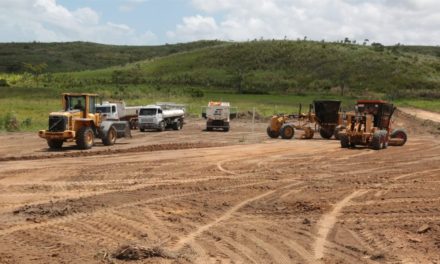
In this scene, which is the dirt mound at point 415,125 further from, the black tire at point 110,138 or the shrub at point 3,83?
the shrub at point 3,83

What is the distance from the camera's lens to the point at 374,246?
33.2 feet

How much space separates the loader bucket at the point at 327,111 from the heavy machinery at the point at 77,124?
12167 mm

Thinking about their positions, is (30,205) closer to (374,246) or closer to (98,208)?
(98,208)

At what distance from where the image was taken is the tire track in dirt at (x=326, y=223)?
390 inches

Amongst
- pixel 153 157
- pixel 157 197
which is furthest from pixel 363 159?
pixel 157 197

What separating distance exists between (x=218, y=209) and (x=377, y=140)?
15.8 m

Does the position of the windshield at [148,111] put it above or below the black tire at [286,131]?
above

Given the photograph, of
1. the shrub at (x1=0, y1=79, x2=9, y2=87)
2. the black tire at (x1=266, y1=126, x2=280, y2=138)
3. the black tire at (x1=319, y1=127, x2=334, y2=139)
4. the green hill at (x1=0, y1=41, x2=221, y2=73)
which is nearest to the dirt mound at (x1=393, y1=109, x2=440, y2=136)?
the black tire at (x1=319, y1=127, x2=334, y2=139)

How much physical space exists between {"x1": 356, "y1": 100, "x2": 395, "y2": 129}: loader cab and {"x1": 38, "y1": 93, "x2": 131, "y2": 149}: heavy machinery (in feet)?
38.6

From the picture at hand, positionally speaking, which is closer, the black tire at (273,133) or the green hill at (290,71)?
the black tire at (273,133)

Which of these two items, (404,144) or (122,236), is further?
(404,144)

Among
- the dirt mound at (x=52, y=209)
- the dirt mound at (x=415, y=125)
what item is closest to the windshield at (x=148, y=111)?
the dirt mound at (x=415, y=125)

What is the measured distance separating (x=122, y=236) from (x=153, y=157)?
13.2m

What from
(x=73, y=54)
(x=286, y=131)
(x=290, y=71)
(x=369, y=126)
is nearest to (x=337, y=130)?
(x=286, y=131)
